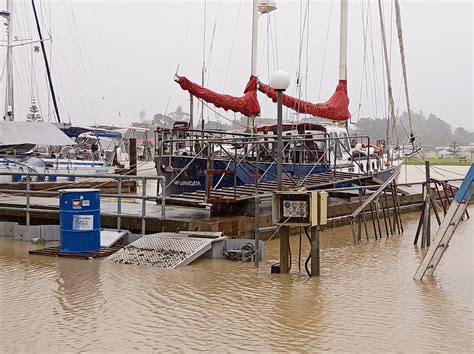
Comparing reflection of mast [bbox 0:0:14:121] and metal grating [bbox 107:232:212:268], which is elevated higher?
reflection of mast [bbox 0:0:14:121]

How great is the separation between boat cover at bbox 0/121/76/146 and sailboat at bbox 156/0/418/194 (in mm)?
7183

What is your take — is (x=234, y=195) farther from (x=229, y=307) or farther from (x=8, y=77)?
(x=8, y=77)

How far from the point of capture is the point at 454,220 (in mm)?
9250

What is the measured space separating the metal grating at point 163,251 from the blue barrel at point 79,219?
675mm

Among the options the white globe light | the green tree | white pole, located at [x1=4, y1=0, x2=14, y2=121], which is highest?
white pole, located at [x1=4, y1=0, x2=14, y2=121]

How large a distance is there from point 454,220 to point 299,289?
248cm

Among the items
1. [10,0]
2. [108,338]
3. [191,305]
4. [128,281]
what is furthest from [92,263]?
[10,0]

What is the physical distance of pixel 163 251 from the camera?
10.8m

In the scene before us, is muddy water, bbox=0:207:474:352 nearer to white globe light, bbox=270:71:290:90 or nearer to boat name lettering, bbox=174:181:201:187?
white globe light, bbox=270:71:290:90

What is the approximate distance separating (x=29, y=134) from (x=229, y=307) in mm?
19488

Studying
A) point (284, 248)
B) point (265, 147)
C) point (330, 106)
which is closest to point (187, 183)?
point (265, 147)

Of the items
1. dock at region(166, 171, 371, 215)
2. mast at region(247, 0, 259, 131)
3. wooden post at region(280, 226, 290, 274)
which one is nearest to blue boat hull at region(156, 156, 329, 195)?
dock at region(166, 171, 371, 215)

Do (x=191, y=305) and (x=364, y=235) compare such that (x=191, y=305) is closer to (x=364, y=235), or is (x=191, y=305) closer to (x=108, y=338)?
(x=108, y=338)

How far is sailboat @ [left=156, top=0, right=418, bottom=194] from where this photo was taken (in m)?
15.4
